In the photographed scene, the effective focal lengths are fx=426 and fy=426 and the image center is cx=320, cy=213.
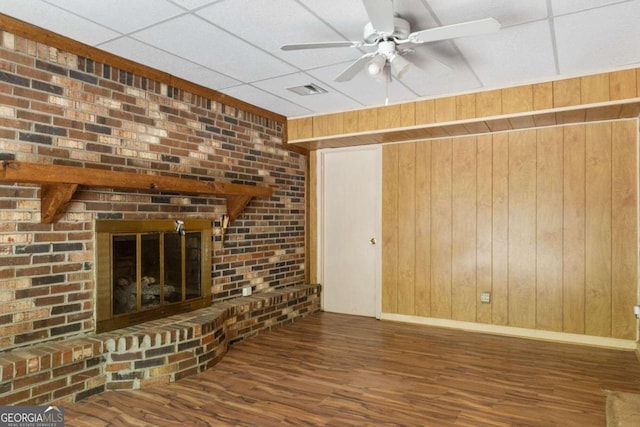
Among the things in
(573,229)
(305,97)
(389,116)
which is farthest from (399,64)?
(573,229)

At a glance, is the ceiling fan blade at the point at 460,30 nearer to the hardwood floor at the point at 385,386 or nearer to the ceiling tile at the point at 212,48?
the ceiling tile at the point at 212,48

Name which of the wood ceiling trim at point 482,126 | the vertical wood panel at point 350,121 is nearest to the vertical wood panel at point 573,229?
the wood ceiling trim at point 482,126

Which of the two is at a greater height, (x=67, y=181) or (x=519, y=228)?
(x=67, y=181)

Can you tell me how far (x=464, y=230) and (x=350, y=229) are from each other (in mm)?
1400

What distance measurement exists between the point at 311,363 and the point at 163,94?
2569 mm

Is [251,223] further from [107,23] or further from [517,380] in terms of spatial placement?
[517,380]

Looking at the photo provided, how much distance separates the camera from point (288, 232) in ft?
17.2

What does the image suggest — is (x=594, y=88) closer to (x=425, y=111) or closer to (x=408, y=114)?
(x=425, y=111)

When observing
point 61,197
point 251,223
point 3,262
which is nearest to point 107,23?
point 61,197

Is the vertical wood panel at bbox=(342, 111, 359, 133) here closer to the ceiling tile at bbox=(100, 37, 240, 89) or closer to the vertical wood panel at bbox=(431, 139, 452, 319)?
the vertical wood panel at bbox=(431, 139, 452, 319)

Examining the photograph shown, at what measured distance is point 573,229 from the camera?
4.17m

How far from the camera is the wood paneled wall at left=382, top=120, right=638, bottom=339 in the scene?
13.1 ft

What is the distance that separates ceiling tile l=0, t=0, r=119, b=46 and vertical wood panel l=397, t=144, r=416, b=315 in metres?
3.27

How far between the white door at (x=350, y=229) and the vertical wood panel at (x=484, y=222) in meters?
Result: 1.15
